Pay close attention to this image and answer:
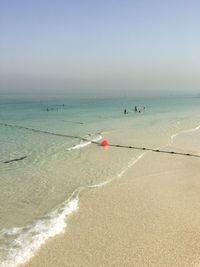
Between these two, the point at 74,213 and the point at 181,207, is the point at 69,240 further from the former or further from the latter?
the point at 181,207

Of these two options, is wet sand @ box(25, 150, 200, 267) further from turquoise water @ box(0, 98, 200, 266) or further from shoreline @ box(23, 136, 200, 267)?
turquoise water @ box(0, 98, 200, 266)

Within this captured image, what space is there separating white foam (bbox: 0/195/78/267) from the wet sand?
0.21 meters

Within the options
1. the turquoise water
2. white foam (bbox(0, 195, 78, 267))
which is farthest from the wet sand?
the turquoise water

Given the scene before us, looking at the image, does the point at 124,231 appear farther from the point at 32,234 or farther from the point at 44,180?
the point at 44,180

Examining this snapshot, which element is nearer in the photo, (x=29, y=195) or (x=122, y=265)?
(x=122, y=265)

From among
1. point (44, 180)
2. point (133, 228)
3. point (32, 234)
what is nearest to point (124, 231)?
point (133, 228)

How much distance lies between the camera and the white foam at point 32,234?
6.74 metres

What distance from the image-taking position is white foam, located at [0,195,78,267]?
6.74 meters

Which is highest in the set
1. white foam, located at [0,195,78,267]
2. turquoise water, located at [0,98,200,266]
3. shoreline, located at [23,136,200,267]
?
shoreline, located at [23,136,200,267]

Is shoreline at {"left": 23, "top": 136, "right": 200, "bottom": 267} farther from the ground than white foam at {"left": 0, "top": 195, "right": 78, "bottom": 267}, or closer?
farther from the ground

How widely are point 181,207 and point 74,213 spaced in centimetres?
300

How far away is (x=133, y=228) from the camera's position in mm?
8070

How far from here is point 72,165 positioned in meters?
15.0

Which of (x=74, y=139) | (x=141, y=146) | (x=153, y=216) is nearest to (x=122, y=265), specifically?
(x=153, y=216)
